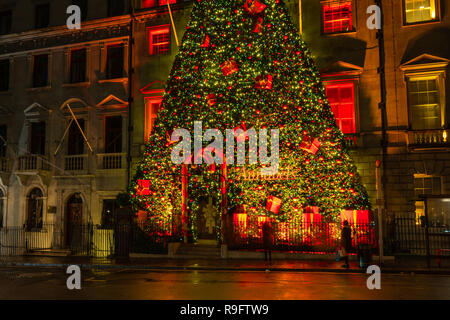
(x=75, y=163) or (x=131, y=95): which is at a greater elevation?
(x=131, y=95)

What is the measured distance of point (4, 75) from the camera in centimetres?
2798

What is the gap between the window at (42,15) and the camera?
2727 centimetres

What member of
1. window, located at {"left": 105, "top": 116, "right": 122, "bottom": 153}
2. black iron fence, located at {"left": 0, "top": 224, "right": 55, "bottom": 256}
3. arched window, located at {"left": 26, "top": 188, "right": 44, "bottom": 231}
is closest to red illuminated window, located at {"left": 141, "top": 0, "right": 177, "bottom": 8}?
window, located at {"left": 105, "top": 116, "right": 122, "bottom": 153}

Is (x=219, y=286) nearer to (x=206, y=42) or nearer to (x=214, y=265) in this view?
(x=214, y=265)

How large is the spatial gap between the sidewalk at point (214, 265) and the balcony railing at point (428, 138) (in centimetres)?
592

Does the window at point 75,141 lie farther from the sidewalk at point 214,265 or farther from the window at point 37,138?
the sidewalk at point 214,265

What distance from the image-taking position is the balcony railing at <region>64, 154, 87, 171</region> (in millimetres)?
24984

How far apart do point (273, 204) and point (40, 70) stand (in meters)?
18.0

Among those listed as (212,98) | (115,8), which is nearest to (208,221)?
(212,98)

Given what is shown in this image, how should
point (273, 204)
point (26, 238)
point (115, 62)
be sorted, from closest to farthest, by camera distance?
1. point (273, 204)
2. point (26, 238)
3. point (115, 62)

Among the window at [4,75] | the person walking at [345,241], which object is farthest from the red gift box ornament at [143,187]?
the window at [4,75]
